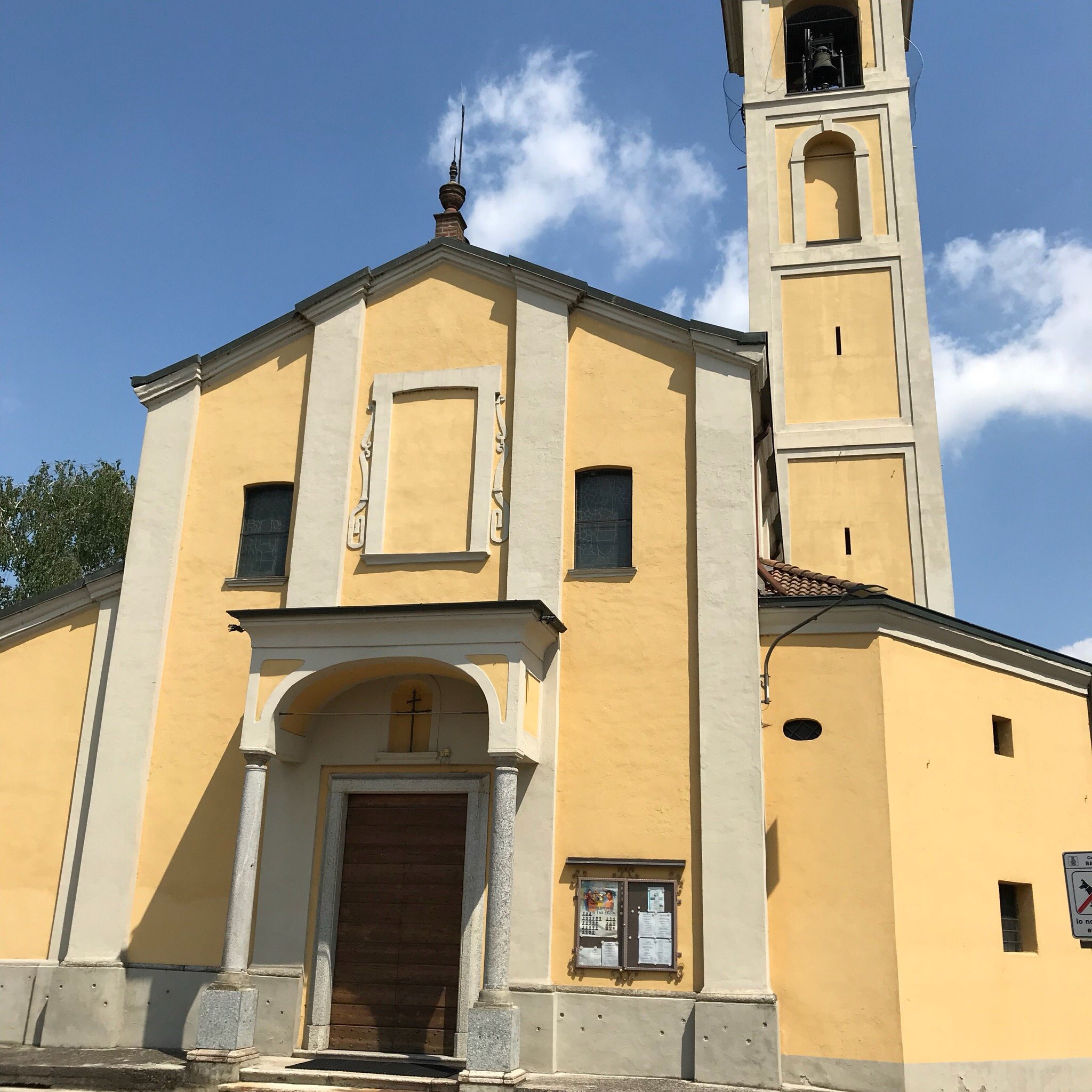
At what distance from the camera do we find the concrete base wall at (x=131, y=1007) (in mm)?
12352

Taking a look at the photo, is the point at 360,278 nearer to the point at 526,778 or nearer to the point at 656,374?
the point at 656,374

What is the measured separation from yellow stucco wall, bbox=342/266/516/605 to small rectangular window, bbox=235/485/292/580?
3.24ft

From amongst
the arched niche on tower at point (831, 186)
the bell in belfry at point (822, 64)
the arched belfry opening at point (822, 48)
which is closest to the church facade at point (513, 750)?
the arched niche on tower at point (831, 186)

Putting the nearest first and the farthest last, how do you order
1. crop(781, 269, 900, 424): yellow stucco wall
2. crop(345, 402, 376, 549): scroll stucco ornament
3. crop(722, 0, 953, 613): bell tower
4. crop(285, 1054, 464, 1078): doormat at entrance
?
Result: 1. crop(285, 1054, 464, 1078): doormat at entrance
2. crop(345, 402, 376, 549): scroll stucco ornament
3. crop(722, 0, 953, 613): bell tower
4. crop(781, 269, 900, 424): yellow stucco wall

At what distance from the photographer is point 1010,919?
12.8 metres

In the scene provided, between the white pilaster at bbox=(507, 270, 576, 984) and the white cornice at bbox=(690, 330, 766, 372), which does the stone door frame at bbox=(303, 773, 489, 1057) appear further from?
the white cornice at bbox=(690, 330, 766, 372)

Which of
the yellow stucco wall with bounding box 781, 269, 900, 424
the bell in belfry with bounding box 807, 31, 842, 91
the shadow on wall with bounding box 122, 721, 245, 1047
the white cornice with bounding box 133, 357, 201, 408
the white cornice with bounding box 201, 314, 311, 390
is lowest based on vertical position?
the shadow on wall with bounding box 122, 721, 245, 1047

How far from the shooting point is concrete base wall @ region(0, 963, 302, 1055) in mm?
12352

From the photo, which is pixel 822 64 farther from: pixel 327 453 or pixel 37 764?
pixel 37 764

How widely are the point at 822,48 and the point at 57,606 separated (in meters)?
20.5

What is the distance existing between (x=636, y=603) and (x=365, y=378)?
15.6ft

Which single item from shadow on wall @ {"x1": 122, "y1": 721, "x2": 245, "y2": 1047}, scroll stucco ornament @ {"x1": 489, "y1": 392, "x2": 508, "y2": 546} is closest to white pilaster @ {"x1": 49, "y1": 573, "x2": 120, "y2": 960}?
shadow on wall @ {"x1": 122, "y1": 721, "x2": 245, "y2": 1047}

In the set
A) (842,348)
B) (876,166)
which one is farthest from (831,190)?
(842,348)

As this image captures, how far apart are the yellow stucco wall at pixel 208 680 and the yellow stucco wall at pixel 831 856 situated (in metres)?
6.22
